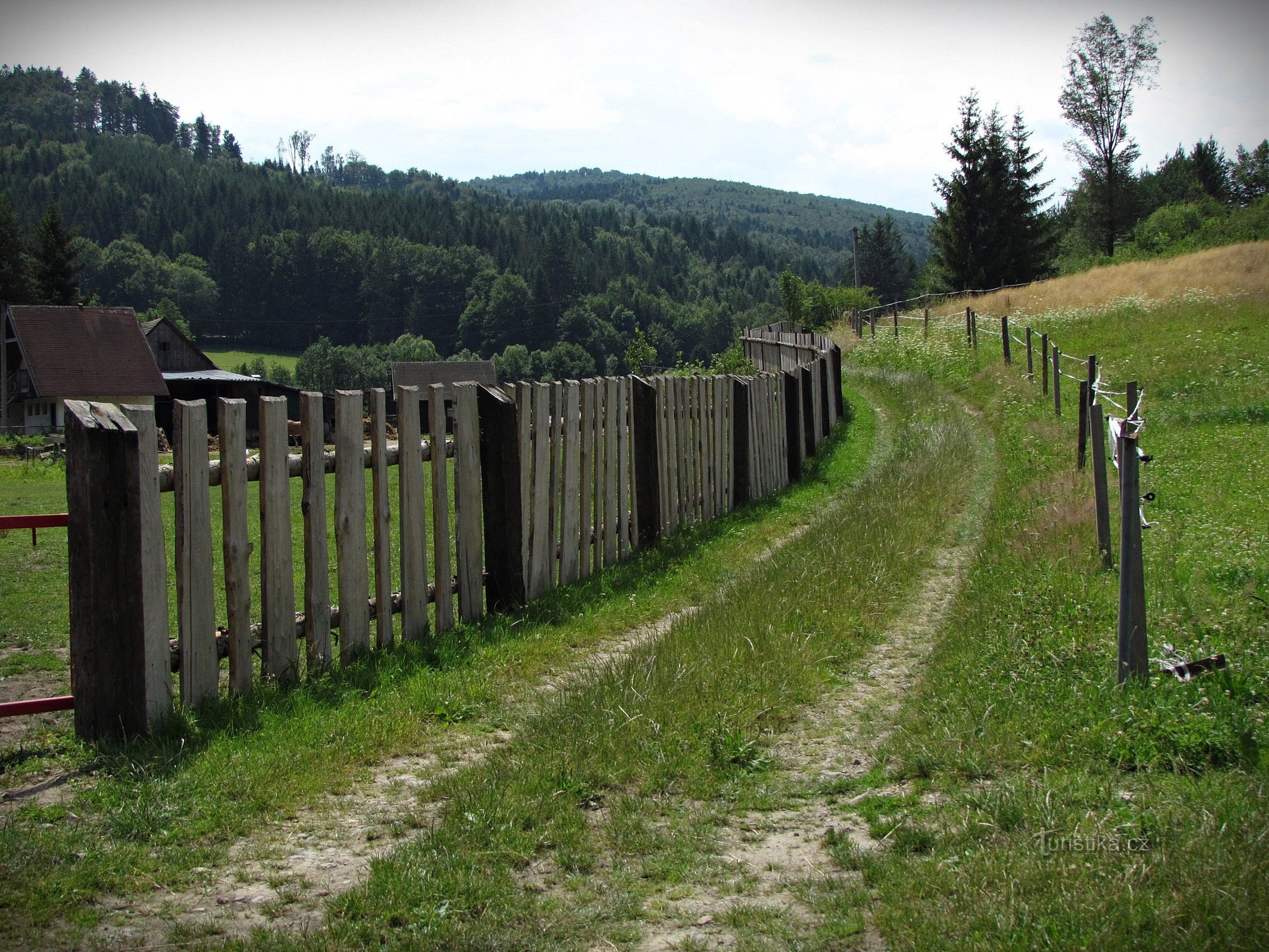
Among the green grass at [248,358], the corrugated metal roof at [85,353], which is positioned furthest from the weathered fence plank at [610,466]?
the green grass at [248,358]

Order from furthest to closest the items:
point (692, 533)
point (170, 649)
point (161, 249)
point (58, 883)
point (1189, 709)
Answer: point (161, 249)
point (692, 533)
point (170, 649)
point (1189, 709)
point (58, 883)

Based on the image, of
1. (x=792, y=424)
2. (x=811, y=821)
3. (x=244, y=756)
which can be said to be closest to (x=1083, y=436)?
(x=792, y=424)

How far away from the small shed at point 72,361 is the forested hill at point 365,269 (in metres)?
43.9

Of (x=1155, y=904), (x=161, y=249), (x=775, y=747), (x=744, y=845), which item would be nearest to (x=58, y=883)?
(x=744, y=845)

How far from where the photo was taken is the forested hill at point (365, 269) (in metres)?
111

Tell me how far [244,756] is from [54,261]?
7122 centimetres

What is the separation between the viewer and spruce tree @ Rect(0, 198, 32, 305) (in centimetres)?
6238

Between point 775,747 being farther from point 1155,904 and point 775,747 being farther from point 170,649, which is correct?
point 170,649

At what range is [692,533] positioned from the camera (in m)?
10.1

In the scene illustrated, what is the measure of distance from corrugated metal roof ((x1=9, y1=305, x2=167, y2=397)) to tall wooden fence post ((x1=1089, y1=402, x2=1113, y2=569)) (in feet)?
177

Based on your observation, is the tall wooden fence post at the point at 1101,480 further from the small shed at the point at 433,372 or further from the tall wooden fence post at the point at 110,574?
the small shed at the point at 433,372

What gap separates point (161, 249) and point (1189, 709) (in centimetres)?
14300

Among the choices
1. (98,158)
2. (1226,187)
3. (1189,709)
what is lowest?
(1189,709)

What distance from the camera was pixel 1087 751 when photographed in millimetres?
4078
